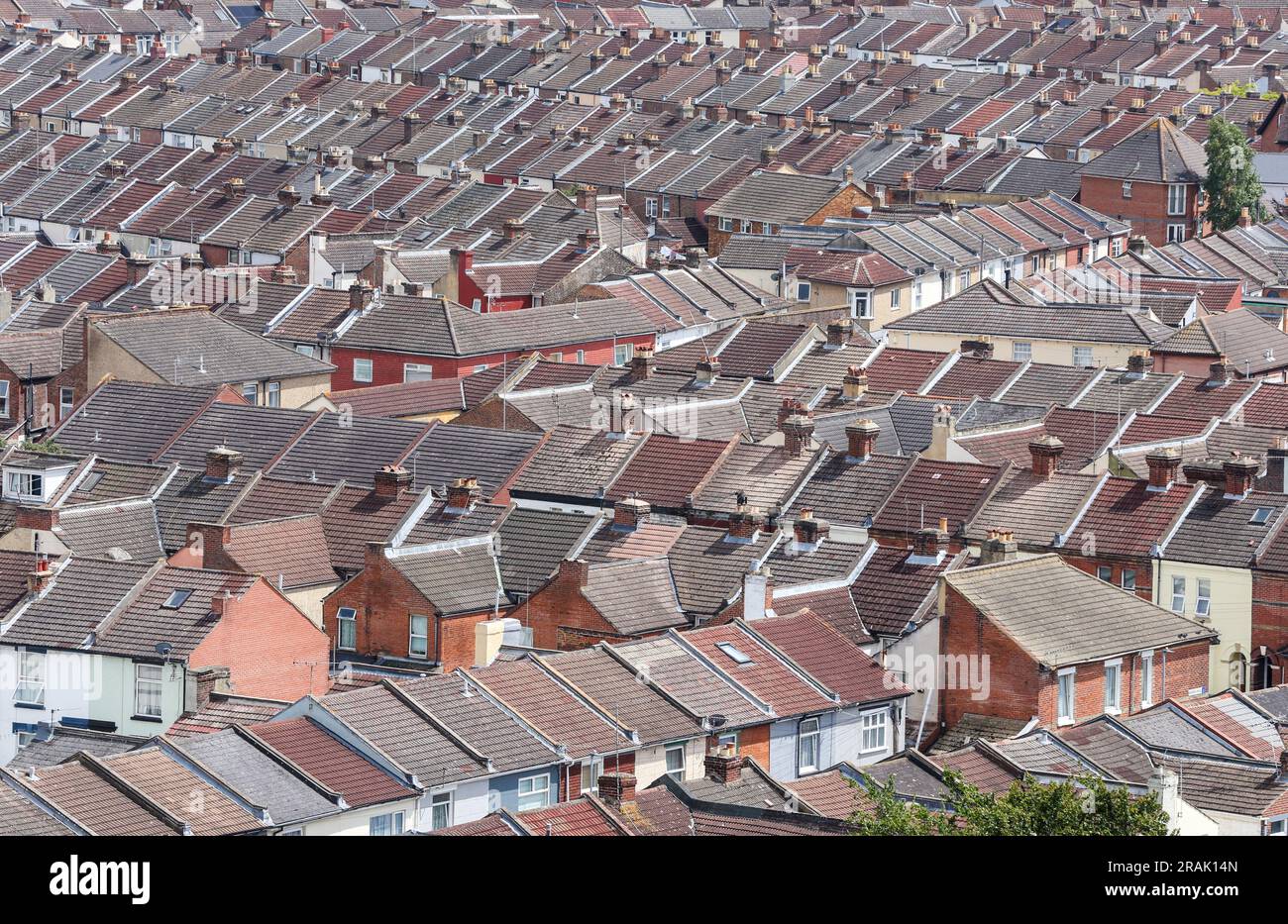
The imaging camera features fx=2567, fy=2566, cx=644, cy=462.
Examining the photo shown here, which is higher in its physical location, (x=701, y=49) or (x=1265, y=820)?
(x=701, y=49)

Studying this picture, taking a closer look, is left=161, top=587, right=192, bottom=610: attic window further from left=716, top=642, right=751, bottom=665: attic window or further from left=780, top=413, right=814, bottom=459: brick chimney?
left=780, top=413, right=814, bottom=459: brick chimney

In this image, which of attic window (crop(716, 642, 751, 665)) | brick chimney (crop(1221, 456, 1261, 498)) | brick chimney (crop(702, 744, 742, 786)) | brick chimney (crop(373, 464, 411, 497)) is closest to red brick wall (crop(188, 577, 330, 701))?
brick chimney (crop(373, 464, 411, 497))

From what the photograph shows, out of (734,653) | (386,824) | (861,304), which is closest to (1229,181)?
(861,304)

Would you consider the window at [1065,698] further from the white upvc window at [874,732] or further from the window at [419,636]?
the window at [419,636]

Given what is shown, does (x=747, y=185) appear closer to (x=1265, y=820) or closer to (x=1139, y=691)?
(x=1139, y=691)

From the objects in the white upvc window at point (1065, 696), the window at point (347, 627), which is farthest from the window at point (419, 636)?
the white upvc window at point (1065, 696)
